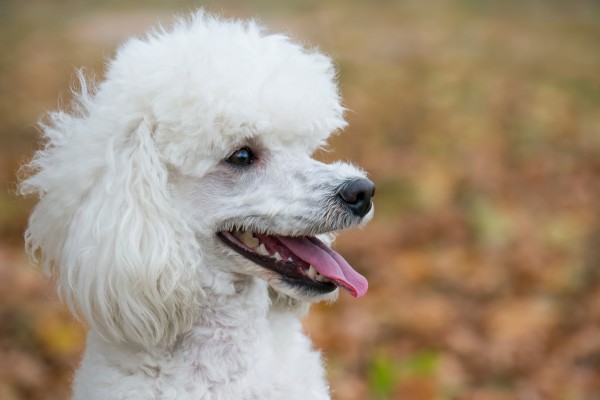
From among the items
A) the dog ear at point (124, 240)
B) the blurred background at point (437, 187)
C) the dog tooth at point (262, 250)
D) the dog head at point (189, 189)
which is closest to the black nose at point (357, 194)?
the dog head at point (189, 189)

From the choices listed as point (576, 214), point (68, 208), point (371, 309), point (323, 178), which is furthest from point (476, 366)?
point (68, 208)

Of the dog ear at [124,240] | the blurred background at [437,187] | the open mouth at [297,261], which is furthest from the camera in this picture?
the blurred background at [437,187]

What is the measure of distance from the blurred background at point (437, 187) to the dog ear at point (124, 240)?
54 cm

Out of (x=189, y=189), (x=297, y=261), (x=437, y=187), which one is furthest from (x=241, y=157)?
(x=437, y=187)

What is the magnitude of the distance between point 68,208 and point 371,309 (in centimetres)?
315

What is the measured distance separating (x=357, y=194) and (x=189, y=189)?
475mm

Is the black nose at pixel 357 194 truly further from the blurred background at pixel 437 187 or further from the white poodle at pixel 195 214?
the blurred background at pixel 437 187

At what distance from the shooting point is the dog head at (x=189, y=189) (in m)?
2.59

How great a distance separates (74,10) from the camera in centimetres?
1071

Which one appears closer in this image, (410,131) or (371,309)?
(371,309)

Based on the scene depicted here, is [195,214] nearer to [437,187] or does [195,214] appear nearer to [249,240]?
[249,240]

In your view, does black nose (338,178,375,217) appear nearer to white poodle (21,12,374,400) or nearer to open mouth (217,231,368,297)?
white poodle (21,12,374,400)

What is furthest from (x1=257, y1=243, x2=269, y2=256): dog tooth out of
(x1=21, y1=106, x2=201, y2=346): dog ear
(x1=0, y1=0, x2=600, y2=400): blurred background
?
(x1=0, y1=0, x2=600, y2=400): blurred background

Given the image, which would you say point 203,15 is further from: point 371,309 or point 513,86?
point 513,86
